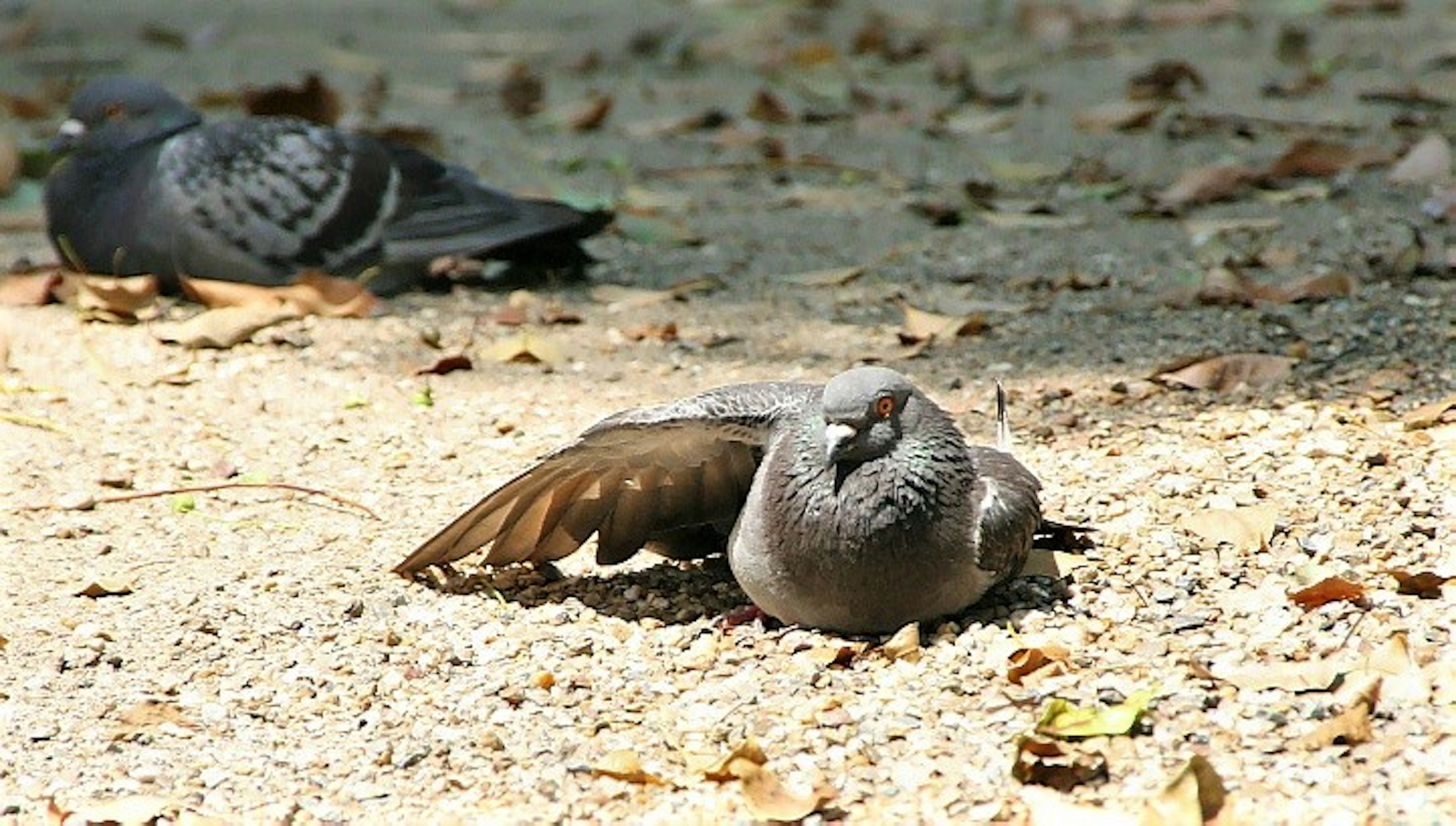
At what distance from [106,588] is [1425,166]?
4556mm

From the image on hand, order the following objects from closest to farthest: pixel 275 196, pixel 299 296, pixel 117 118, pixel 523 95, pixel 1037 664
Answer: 1. pixel 1037 664
2. pixel 299 296
3. pixel 275 196
4. pixel 117 118
5. pixel 523 95

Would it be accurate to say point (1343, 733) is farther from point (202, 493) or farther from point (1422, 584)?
point (202, 493)

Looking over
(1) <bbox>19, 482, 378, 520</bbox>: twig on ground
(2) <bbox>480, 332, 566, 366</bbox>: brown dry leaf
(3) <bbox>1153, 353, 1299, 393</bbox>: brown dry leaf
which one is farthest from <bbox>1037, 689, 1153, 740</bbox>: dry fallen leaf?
(2) <bbox>480, 332, 566, 366</bbox>: brown dry leaf

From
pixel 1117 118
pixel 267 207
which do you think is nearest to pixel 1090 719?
pixel 267 207

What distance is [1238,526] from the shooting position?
3693 mm

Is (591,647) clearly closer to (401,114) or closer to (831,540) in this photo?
(831,540)

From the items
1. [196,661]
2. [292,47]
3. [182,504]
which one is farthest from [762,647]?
[292,47]

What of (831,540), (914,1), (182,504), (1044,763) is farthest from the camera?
(914,1)

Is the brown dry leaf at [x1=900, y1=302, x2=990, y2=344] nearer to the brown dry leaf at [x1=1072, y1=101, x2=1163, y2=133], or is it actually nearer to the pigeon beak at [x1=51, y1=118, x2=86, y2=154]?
the brown dry leaf at [x1=1072, y1=101, x2=1163, y2=133]

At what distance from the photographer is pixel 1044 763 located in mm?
2920

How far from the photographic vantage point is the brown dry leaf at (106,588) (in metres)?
3.89

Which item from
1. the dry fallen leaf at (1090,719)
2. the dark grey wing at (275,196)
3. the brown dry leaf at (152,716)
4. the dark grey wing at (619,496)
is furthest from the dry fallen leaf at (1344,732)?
the dark grey wing at (275,196)

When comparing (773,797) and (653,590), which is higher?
(773,797)

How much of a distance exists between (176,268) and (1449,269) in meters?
3.63
